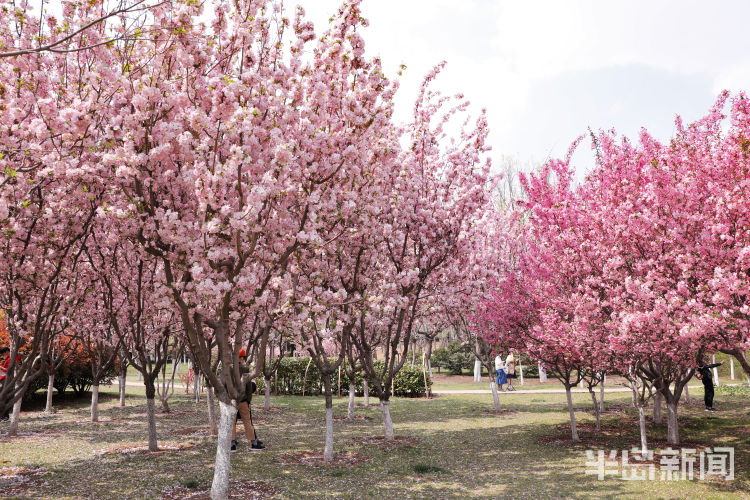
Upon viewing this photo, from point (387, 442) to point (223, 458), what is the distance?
19.1ft

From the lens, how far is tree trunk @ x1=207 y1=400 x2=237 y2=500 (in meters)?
7.23

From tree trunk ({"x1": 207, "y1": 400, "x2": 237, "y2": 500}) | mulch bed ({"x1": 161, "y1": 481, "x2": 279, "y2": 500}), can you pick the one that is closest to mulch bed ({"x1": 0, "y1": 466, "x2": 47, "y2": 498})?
mulch bed ({"x1": 161, "y1": 481, "x2": 279, "y2": 500})

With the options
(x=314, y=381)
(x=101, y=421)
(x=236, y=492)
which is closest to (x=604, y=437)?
(x=236, y=492)

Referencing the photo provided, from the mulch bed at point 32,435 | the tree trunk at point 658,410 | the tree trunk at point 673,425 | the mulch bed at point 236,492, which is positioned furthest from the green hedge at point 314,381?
the mulch bed at point 236,492

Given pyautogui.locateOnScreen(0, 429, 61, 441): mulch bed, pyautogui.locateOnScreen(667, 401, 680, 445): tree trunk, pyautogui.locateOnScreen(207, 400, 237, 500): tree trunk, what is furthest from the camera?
pyautogui.locateOnScreen(0, 429, 61, 441): mulch bed

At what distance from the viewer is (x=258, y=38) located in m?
7.49

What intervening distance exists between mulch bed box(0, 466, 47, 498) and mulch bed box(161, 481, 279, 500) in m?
2.53

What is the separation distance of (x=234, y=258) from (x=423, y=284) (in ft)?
19.9

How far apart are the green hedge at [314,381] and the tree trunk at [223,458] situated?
61.7ft

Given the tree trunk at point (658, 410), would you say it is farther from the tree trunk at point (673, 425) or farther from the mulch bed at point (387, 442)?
the mulch bed at point (387, 442)

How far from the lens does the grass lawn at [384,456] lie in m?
8.27

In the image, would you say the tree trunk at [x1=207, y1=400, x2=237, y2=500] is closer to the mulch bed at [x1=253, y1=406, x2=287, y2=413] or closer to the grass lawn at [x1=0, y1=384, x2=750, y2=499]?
the grass lawn at [x1=0, y1=384, x2=750, y2=499]

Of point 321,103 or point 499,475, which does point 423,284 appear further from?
point 321,103

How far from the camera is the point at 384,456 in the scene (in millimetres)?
10773
